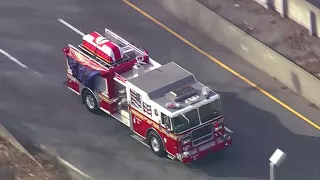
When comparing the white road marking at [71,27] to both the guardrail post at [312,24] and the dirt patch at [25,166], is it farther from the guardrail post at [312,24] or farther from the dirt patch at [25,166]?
the guardrail post at [312,24]

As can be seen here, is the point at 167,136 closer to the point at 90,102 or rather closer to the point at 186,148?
the point at 186,148

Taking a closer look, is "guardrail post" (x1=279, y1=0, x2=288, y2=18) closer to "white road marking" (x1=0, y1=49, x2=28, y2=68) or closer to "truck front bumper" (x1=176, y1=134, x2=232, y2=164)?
"truck front bumper" (x1=176, y1=134, x2=232, y2=164)

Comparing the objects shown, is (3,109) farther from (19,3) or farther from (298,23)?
(298,23)

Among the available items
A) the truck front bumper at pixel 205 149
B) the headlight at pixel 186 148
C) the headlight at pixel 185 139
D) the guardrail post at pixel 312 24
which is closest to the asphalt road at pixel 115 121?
the truck front bumper at pixel 205 149

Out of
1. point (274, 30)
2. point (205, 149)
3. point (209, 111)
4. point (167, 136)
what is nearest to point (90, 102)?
point (167, 136)

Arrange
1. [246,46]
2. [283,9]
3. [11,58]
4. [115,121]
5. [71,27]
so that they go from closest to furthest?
1. [115,121]
2. [246,46]
3. [11,58]
4. [283,9]
5. [71,27]

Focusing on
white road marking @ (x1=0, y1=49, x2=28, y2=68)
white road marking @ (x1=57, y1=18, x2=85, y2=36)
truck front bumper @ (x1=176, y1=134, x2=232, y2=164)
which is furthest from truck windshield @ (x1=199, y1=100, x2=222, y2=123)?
white road marking @ (x1=57, y1=18, x2=85, y2=36)

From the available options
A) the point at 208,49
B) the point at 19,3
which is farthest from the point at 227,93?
the point at 19,3
